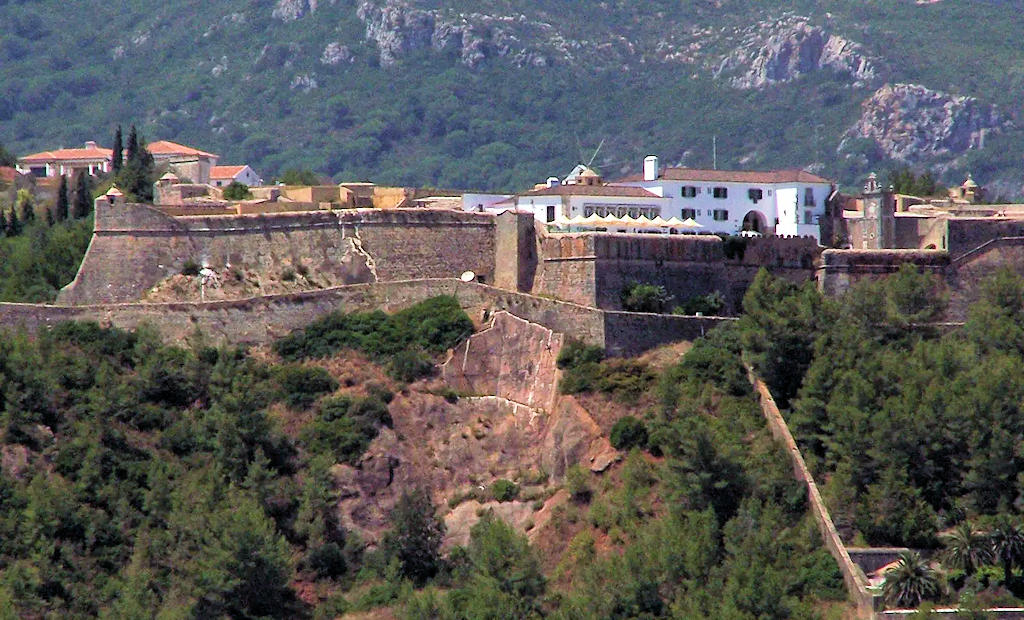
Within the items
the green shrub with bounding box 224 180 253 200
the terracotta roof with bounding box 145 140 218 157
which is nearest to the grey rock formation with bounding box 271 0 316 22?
the terracotta roof with bounding box 145 140 218 157

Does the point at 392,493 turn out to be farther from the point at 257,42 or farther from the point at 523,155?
the point at 257,42

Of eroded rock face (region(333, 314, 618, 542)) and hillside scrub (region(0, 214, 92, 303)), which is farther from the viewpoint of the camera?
hillside scrub (region(0, 214, 92, 303))

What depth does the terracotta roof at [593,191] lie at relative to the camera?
83.6 m

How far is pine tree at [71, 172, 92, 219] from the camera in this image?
96125 mm

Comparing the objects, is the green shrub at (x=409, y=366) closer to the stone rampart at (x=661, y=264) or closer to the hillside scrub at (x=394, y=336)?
the hillside scrub at (x=394, y=336)

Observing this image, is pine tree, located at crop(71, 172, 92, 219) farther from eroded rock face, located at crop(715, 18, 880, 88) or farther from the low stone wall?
eroded rock face, located at crop(715, 18, 880, 88)

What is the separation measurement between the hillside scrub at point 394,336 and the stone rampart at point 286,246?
2.29 metres

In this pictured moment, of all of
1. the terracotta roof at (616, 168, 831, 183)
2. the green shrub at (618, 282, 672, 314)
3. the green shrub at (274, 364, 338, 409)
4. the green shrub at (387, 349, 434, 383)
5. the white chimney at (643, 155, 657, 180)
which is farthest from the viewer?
the white chimney at (643, 155, 657, 180)

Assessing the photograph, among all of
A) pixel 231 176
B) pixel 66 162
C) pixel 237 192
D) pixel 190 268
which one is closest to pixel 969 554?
pixel 190 268

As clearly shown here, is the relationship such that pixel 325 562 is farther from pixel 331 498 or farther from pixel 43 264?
pixel 43 264

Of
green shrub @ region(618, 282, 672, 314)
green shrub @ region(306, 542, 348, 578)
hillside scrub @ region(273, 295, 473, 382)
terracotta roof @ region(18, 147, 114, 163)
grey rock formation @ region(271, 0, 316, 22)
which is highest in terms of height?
grey rock formation @ region(271, 0, 316, 22)

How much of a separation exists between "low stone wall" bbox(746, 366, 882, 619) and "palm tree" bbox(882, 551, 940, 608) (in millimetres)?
413

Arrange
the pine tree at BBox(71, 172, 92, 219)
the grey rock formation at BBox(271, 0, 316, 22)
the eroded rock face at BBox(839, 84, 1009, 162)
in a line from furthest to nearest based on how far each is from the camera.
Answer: the grey rock formation at BBox(271, 0, 316, 22), the eroded rock face at BBox(839, 84, 1009, 162), the pine tree at BBox(71, 172, 92, 219)

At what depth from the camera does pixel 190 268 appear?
82.7 m
